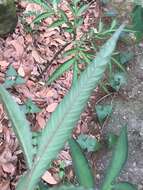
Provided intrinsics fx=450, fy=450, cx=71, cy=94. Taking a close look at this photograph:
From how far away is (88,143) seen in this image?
231cm

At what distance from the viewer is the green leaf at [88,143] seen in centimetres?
230

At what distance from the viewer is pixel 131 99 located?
2.59 meters

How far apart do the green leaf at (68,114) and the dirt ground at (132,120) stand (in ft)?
5.38

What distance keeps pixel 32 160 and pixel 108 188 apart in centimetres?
55

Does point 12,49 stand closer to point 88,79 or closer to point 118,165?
point 118,165

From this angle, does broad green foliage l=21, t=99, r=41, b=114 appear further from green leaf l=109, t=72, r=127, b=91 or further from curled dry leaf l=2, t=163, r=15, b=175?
green leaf l=109, t=72, r=127, b=91

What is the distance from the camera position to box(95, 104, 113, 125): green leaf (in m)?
2.44

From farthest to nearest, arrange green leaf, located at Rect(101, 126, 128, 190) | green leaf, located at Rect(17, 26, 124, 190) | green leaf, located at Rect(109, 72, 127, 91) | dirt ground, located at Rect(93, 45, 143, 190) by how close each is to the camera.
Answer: green leaf, located at Rect(109, 72, 127, 91) < dirt ground, located at Rect(93, 45, 143, 190) < green leaf, located at Rect(101, 126, 128, 190) < green leaf, located at Rect(17, 26, 124, 190)

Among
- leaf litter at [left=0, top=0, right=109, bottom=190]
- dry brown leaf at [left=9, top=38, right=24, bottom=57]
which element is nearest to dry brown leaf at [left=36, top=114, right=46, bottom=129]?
leaf litter at [left=0, top=0, right=109, bottom=190]

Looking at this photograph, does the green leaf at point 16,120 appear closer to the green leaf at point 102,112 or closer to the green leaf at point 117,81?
the green leaf at point 102,112

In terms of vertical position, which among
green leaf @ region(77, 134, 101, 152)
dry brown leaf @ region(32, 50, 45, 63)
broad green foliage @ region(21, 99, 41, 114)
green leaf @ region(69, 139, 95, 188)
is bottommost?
green leaf @ region(77, 134, 101, 152)

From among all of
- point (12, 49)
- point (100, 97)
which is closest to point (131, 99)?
point (100, 97)

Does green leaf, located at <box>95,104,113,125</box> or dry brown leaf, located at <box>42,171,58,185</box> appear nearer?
dry brown leaf, located at <box>42,171,58,185</box>

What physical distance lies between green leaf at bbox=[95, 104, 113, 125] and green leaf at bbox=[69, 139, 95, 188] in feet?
3.84
